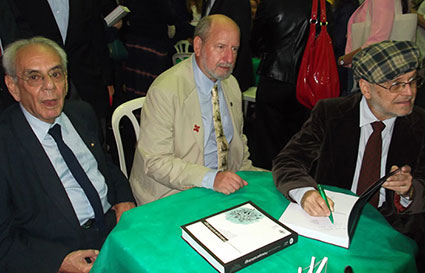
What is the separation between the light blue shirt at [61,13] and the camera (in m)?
2.46

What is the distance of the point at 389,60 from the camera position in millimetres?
1641

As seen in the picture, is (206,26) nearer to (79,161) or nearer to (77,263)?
(79,161)

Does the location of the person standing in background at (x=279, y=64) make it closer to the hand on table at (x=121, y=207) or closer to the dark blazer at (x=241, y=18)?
the dark blazer at (x=241, y=18)

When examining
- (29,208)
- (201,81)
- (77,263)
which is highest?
(201,81)

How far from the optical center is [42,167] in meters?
1.61

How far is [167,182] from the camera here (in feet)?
6.43

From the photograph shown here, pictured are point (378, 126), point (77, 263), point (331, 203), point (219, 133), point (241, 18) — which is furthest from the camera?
point (241, 18)

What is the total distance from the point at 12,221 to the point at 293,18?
2312mm

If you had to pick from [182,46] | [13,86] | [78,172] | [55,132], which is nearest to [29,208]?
[78,172]

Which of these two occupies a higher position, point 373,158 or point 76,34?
point 76,34

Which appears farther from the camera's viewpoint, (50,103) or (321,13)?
(321,13)

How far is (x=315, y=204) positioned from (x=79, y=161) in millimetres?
1155

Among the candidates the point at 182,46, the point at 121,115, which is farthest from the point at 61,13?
the point at 182,46

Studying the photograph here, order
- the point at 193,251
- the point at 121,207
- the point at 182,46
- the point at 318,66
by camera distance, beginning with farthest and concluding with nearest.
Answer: the point at 182,46
the point at 318,66
the point at 121,207
the point at 193,251
